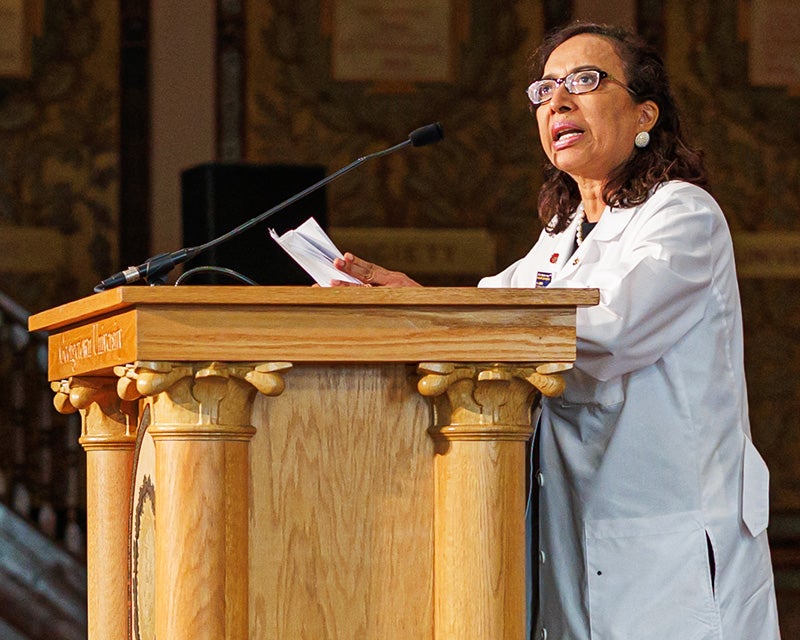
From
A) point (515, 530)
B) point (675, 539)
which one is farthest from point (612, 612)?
point (515, 530)

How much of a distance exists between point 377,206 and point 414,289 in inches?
215

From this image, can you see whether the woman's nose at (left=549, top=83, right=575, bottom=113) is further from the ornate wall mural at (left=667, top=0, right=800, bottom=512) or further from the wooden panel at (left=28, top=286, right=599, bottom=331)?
the ornate wall mural at (left=667, top=0, right=800, bottom=512)

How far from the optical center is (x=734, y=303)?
2277mm

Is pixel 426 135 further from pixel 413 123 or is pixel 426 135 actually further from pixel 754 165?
pixel 754 165

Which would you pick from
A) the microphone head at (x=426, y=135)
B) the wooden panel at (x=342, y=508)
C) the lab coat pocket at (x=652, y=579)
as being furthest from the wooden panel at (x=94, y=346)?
the lab coat pocket at (x=652, y=579)

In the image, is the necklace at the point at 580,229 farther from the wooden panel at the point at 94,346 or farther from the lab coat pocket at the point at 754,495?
the wooden panel at the point at 94,346

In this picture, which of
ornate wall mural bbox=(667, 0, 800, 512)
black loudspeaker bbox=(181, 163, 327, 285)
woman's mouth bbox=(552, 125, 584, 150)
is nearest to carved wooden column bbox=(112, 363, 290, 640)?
woman's mouth bbox=(552, 125, 584, 150)

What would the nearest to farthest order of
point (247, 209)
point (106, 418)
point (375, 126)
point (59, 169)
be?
point (106, 418) < point (247, 209) < point (59, 169) < point (375, 126)

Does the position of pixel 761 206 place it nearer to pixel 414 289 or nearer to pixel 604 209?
pixel 604 209

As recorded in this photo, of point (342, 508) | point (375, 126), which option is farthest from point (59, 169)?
point (342, 508)

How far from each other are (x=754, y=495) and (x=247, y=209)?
3.07 m

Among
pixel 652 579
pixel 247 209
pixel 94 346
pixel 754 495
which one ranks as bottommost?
pixel 652 579

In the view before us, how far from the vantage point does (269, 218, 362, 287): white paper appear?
2281 millimetres

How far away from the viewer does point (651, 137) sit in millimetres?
2562
